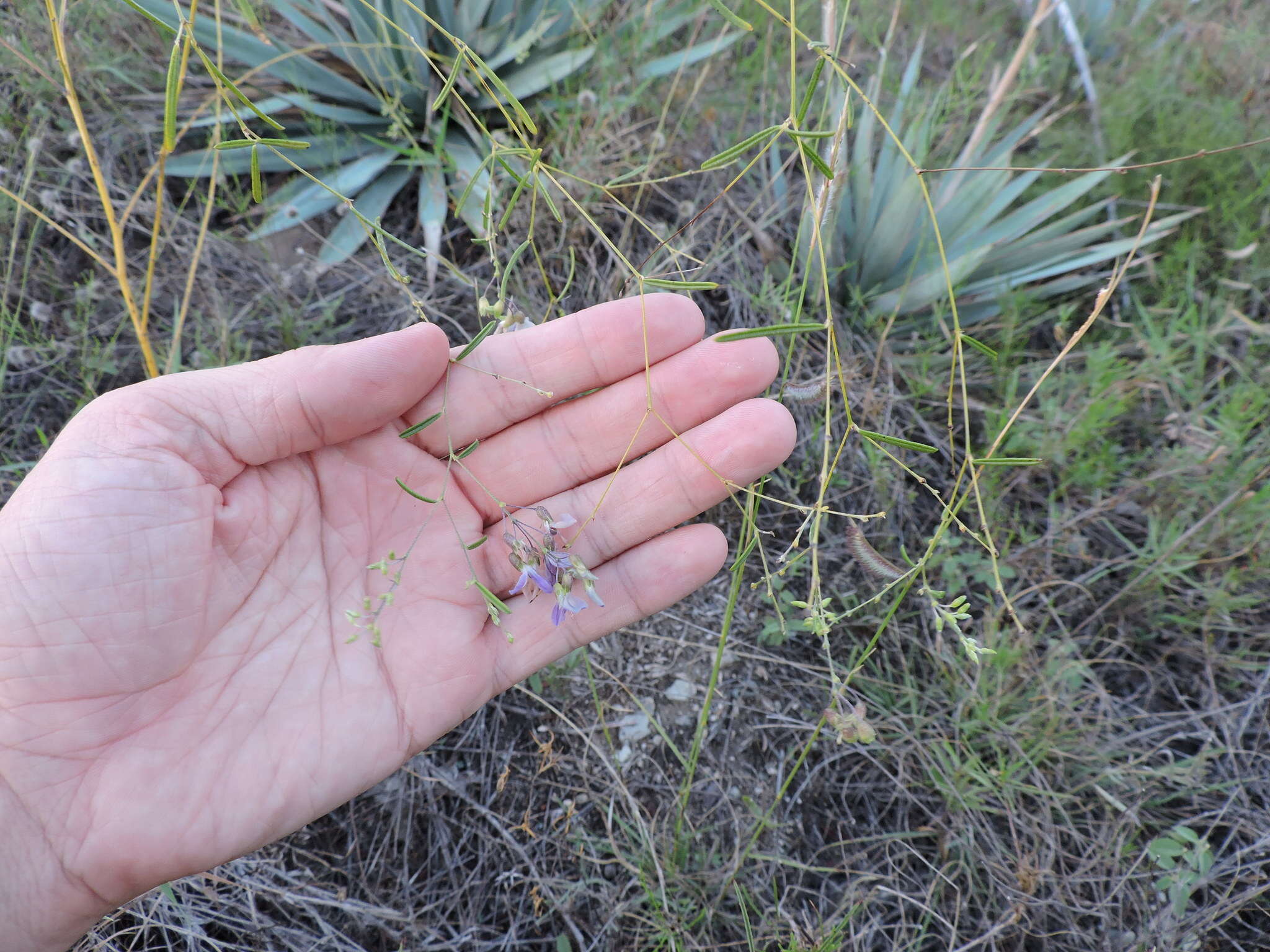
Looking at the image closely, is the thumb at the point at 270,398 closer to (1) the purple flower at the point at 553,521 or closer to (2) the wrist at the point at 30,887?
(1) the purple flower at the point at 553,521

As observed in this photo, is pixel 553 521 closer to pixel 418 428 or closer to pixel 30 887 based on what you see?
pixel 418 428

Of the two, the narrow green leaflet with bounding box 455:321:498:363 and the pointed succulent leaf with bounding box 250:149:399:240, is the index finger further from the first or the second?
the pointed succulent leaf with bounding box 250:149:399:240

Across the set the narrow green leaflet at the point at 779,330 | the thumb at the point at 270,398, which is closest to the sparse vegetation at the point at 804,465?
the narrow green leaflet at the point at 779,330

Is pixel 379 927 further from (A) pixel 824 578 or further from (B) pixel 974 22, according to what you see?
(B) pixel 974 22

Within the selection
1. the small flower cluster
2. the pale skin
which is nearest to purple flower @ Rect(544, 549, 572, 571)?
the small flower cluster

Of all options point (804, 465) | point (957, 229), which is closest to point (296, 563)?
point (804, 465)
